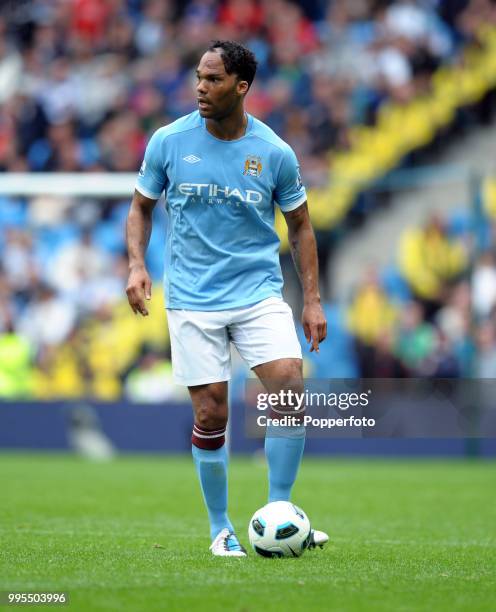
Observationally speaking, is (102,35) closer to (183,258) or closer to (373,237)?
(373,237)

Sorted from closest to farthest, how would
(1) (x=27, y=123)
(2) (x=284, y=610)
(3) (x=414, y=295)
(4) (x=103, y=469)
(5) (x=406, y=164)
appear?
(2) (x=284, y=610) < (4) (x=103, y=469) < (3) (x=414, y=295) < (5) (x=406, y=164) < (1) (x=27, y=123)

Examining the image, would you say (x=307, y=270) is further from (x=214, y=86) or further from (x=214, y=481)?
(x=214, y=481)

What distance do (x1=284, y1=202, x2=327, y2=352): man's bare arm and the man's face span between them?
0.64 meters

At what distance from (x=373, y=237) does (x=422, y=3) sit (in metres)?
5.27

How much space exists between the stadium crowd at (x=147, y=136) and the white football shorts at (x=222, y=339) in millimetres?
8452

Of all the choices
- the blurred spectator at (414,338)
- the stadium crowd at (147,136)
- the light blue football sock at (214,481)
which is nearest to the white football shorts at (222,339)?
the light blue football sock at (214,481)

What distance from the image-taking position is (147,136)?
17.9m

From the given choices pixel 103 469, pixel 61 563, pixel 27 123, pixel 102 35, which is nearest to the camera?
pixel 61 563

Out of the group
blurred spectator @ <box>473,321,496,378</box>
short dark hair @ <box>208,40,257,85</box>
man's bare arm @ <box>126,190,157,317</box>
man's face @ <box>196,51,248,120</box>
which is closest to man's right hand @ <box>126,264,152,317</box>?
man's bare arm @ <box>126,190,157,317</box>

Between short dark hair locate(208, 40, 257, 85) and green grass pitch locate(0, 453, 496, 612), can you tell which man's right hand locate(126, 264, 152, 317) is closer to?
short dark hair locate(208, 40, 257, 85)

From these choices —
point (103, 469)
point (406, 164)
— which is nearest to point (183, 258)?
point (103, 469)

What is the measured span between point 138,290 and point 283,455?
3.40 feet

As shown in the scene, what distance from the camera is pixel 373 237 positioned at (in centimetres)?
1504

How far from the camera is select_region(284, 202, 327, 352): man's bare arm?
6207mm
